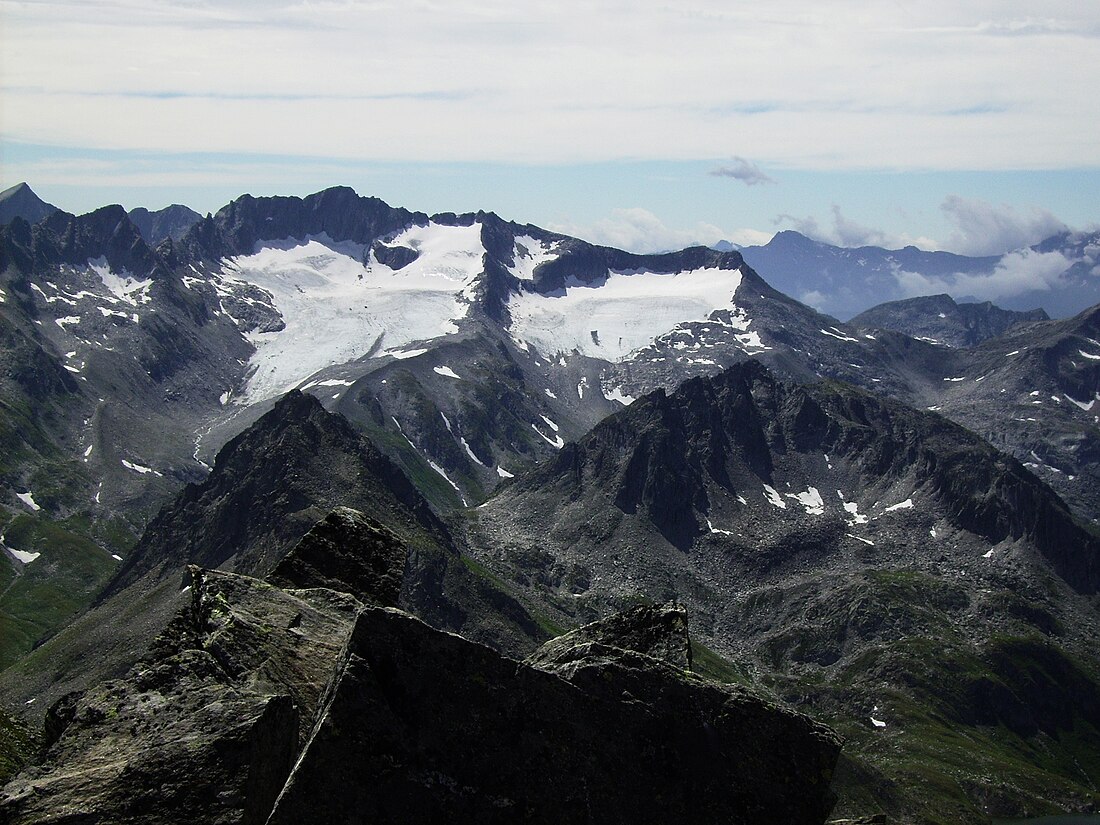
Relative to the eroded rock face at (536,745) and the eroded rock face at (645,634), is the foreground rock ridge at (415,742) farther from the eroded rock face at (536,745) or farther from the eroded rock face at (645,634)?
the eroded rock face at (645,634)

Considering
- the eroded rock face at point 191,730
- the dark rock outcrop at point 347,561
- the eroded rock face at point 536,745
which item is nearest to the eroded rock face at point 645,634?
the eroded rock face at point 536,745

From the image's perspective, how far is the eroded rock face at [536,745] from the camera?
17.6 meters

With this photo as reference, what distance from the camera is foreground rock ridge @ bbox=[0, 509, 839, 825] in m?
17.5

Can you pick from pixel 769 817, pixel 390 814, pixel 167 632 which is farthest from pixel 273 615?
pixel 769 817

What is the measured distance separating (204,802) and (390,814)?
9.50 ft

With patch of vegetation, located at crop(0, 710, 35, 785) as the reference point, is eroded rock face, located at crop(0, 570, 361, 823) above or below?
above

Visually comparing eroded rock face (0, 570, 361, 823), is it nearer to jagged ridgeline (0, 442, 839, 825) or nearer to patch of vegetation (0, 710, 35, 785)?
jagged ridgeline (0, 442, 839, 825)

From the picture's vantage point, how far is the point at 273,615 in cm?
2378

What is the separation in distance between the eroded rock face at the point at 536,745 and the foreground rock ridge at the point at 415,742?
3cm

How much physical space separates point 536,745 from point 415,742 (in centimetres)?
217

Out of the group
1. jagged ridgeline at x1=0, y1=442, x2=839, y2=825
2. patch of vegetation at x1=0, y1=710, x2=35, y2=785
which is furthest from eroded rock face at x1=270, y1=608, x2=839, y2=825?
patch of vegetation at x1=0, y1=710, x2=35, y2=785

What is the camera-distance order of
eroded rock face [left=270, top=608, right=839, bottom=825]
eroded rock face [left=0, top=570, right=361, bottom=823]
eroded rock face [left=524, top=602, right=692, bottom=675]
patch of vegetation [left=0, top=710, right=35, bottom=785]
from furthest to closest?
patch of vegetation [left=0, top=710, right=35, bottom=785] → eroded rock face [left=524, top=602, right=692, bottom=675] → eroded rock face [left=270, top=608, right=839, bottom=825] → eroded rock face [left=0, top=570, right=361, bottom=823]

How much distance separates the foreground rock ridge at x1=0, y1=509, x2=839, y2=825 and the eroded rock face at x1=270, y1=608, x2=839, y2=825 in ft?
0.08

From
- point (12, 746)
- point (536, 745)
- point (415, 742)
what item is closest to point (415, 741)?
point (415, 742)
